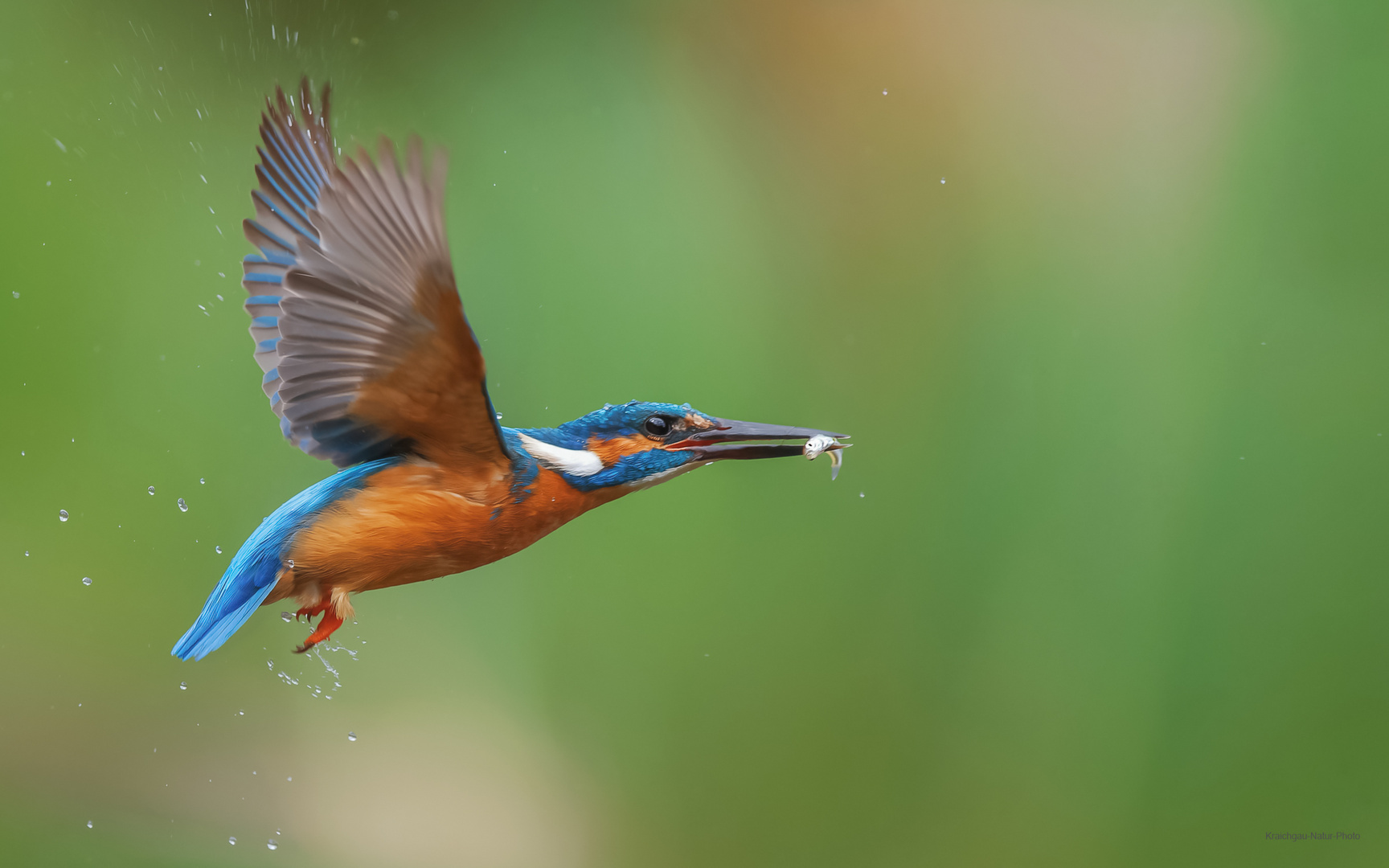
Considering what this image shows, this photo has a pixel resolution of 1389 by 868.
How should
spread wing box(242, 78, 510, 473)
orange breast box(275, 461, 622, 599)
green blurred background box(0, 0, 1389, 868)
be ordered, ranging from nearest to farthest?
spread wing box(242, 78, 510, 473)
orange breast box(275, 461, 622, 599)
green blurred background box(0, 0, 1389, 868)

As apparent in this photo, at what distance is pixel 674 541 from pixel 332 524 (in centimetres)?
91

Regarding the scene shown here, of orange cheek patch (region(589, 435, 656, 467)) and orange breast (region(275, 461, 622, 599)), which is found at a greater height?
orange cheek patch (region(589, 435, 656, 467))

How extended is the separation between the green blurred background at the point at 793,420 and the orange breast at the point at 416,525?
78 centimetres

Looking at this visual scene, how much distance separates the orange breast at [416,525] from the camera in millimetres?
860

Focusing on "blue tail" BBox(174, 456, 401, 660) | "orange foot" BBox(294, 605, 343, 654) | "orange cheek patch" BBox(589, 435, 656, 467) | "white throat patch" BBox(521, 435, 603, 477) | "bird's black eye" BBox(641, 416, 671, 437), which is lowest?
"orange foot" BBox(294, 605, 343, 654)

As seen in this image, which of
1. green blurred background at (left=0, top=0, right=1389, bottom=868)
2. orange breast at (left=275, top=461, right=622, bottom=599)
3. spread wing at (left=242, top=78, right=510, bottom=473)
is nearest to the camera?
spread wing at (left=242, top=78, right=510, bottom=473)

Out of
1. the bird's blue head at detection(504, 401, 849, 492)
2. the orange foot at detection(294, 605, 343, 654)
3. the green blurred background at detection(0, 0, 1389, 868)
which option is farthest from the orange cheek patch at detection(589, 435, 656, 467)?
the green blurred background at detection(0, 0, 1389, 868)

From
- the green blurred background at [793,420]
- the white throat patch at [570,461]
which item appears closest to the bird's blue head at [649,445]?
the white throat patch at [570,461]

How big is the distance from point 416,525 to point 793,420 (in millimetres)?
903

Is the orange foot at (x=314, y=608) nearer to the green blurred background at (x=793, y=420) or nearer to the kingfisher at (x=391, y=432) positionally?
the kingfisher at (x=391, y=432)

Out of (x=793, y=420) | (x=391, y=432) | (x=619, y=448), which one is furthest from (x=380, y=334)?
(x=793, y=420)

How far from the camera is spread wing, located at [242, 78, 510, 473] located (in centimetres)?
73

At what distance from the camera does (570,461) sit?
901mm

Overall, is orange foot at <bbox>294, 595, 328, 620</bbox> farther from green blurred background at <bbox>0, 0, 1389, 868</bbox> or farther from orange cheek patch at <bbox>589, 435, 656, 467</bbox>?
green blurred background at <bbox>0, 0, 1389, 868</bbox>
